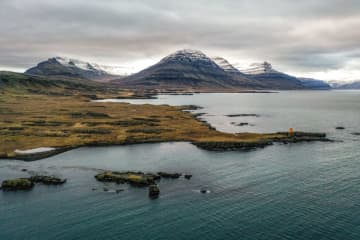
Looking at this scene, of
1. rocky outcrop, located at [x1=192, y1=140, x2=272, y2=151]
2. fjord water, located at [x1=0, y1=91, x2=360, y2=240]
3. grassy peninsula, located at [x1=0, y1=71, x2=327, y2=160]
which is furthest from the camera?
grassy peninsula, located at [x1=0, y1=71, x2=327, y2=160]

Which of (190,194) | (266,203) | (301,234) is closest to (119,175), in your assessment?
(190,194)

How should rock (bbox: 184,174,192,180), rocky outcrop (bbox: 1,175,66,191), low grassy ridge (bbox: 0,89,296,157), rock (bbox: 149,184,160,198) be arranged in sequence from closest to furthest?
1. rock (bbox: 149,184,160,198)
2. rocky outcrop (bbox: 1,175,66,191)
3. rock (bbox: 184,174,192,180)
4. low grassy ridge (bbox: 0,89,296,157)

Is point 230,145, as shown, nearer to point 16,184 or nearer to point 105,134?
point 105,134

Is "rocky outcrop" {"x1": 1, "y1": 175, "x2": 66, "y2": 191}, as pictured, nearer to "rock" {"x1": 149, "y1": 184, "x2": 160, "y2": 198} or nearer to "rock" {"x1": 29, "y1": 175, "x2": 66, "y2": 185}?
"rock" {"x1": 29, "y1": 175, "x2": 66, "y2": 185}

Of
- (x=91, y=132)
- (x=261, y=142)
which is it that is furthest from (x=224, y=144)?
(x=91, y=132)

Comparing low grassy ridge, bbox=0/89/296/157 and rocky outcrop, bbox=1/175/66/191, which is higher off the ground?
low grassy ridge, bbox=0/89/296/157

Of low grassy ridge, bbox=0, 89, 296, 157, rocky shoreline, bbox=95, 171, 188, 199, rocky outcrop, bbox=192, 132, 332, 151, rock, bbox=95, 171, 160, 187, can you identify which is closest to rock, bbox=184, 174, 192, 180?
rocky shoreline, bbox=95, 171, 188, 199

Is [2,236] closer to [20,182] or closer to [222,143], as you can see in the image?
[20,182]
